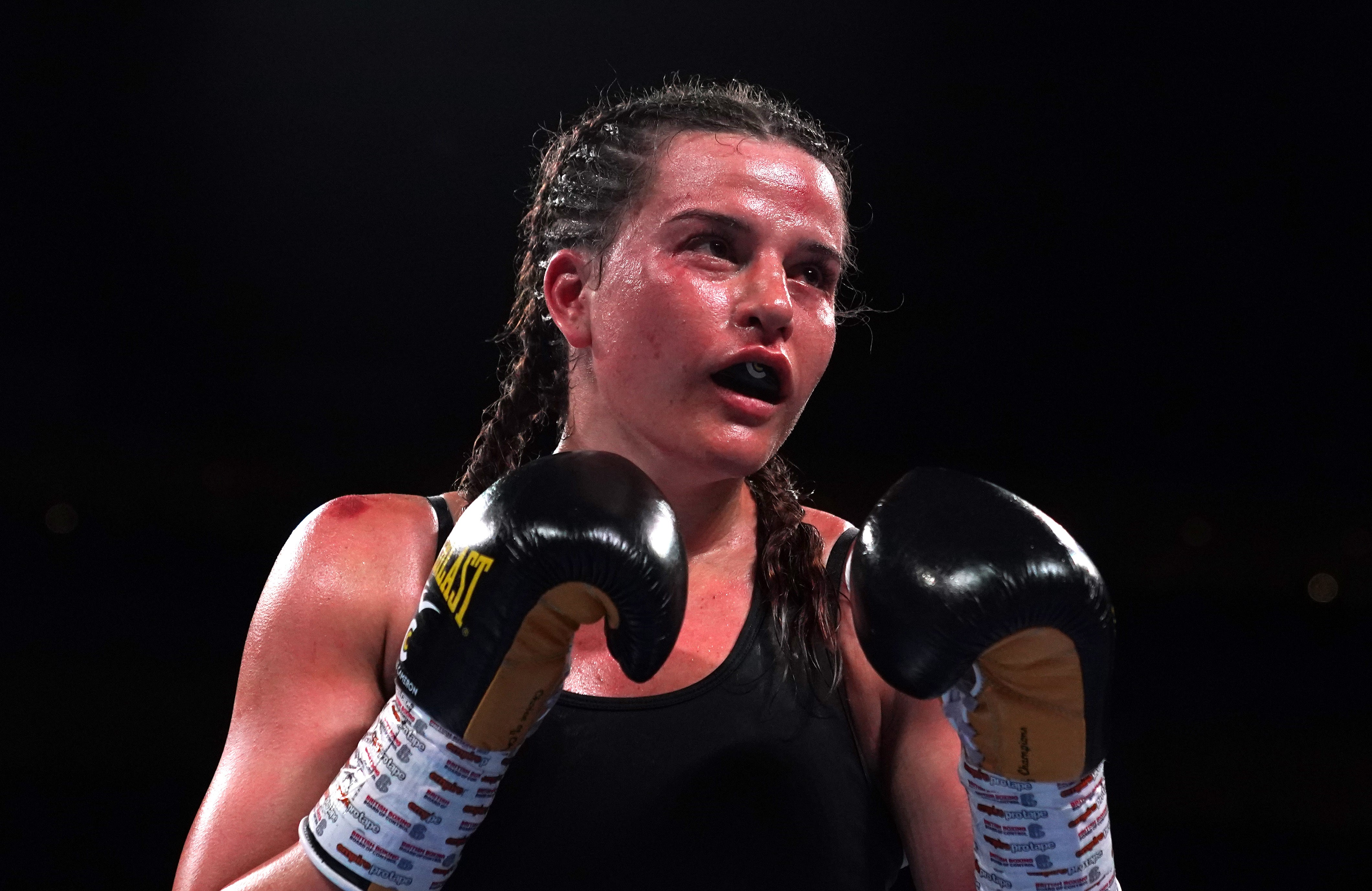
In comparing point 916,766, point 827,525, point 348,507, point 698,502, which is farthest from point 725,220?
point 916,766

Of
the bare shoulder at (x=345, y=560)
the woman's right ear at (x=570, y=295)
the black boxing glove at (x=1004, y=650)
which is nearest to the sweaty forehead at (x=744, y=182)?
the woman's right ear at (x=570, y=295)

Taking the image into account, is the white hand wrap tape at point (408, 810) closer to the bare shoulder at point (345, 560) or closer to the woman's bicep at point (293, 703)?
the woman's bicep at point (293, 703)

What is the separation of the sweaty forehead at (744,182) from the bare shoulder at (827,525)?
18.7 inches

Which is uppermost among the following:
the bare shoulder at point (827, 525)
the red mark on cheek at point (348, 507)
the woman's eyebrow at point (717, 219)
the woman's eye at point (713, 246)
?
the woman's eyebrow at point (717, 219)

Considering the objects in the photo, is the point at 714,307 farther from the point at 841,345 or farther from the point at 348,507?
the point at 841,345

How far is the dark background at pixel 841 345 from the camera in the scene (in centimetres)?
291

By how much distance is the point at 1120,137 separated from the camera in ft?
10.6

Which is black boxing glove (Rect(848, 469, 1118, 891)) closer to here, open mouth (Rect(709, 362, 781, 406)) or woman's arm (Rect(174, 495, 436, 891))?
open mouth (Rect(709, 362, 781, 406))

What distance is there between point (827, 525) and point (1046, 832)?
2.23ft

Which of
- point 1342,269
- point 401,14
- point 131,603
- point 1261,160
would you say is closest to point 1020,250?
point 1261,160

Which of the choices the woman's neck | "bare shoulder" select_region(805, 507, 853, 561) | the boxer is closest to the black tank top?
the boxer

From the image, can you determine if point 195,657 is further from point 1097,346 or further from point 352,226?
point 1097,346

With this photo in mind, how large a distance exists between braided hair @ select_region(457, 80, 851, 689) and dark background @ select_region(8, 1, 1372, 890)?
1.38 metres

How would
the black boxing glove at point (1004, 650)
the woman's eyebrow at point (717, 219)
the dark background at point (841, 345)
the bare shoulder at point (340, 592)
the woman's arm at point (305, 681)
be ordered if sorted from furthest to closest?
1. the dark background at point (841, 345)
2. the woman's eyebrow at point (717, 219)
3. the bare shoulder at point (340, 592)
4. the woman's arm at point (305, 681)
5. the black boxing glove at point (1004, 650)
